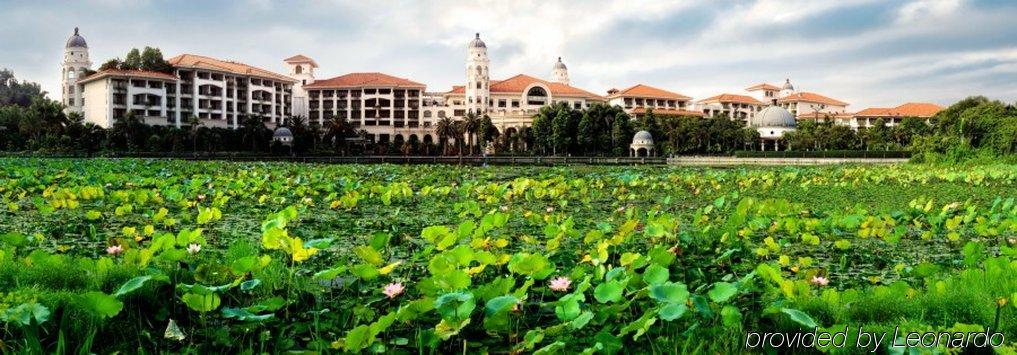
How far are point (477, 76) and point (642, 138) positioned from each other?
2233 cm

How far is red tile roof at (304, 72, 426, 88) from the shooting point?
66.7 meters

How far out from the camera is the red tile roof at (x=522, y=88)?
229 feet

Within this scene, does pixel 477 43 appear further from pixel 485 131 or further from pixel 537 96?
pixel 485 131

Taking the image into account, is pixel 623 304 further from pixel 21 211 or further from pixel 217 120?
pixel 217 120

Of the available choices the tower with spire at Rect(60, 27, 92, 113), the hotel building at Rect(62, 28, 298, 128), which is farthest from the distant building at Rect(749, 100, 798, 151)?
the tower with spire at Rect(60, 27, 92, 113)

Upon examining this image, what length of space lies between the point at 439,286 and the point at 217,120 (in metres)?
59.6

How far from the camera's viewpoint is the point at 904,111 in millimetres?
83812

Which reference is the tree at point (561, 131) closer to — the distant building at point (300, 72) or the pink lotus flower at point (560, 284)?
the distant building at point (300, 72)

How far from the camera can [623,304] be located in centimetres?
251

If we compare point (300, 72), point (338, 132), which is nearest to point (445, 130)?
point (338, 132)

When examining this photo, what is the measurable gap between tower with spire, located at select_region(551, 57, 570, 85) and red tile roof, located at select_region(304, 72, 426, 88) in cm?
2169

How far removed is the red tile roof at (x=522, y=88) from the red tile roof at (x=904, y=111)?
3539 centimetres

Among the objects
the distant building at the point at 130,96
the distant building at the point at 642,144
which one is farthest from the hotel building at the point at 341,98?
the distant building at the point at 642,144

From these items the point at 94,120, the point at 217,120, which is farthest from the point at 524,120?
Answer: the point at 94,120
